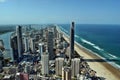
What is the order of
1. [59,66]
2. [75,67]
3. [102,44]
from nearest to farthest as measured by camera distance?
[75,67] → [59,66] → [102,44]

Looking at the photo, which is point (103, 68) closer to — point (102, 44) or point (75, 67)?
point (75, 67)

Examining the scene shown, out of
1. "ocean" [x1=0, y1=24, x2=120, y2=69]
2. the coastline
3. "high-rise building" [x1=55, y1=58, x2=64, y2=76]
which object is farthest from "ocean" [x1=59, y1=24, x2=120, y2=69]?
"high-rise building" [x1=55, y1=58, x2=64, y2=76]

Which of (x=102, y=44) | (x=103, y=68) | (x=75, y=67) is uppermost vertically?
(x=75, y=67)

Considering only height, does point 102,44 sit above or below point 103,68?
above

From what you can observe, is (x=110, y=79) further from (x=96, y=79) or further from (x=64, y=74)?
(x=64, y=74)

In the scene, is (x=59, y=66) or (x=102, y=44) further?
(x=102, y=44)

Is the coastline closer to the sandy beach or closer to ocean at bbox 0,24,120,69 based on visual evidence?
the sandy beach

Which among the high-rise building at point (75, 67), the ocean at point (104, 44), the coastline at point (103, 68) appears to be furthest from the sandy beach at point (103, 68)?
the high-rise building at point (75, 67)

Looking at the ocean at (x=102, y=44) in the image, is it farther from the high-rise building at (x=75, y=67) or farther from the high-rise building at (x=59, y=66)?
the high-rise building at (x=59, y=66)

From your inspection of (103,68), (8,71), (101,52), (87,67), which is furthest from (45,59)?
(101,52)

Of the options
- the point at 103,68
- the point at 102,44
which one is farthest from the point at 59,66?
the point at 102,44

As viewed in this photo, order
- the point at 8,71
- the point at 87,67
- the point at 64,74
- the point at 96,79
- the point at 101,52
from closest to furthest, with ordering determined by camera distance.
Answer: the point at 64,74 → the point at 96,79 → the point at 8,71 → the point at 87,67 → the point at 101,52
